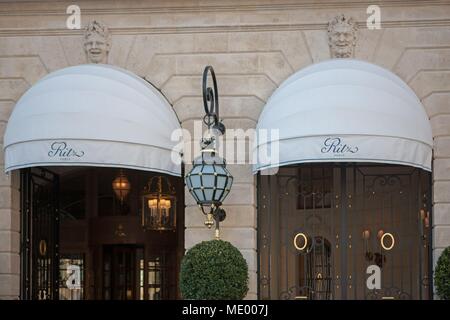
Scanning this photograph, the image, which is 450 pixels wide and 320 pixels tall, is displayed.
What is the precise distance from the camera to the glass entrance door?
43.2ft

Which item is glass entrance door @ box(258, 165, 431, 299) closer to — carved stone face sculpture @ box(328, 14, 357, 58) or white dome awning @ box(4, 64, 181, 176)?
carved stone face sculpture @ box(328, 14, 357, 58)

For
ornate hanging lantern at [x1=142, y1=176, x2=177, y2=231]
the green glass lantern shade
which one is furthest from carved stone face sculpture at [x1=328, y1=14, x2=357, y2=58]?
ornate hanging lantern at [x1=142, y1=176, x2=177, y2=231]

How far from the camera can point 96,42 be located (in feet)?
43.3

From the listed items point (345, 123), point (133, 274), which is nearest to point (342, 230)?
point (345, 123)

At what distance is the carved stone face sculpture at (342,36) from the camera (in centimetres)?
1286

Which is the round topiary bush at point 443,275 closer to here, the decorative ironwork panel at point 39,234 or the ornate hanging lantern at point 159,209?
the ornate hanging lantern at point 159,209

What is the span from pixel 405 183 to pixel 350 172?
0.85 meters

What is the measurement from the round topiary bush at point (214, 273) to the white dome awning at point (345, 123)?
57.6 inches

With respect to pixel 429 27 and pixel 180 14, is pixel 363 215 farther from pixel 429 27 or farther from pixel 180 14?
pixel 180 14

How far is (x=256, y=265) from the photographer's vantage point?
42.4ft

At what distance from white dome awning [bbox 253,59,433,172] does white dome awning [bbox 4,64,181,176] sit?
5.18 ft

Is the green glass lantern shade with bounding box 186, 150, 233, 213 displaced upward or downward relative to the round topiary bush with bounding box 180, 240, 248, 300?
upward

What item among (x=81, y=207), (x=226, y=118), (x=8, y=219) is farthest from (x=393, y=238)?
(x=81, y=207)

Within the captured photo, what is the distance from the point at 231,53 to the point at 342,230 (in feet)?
10.1
